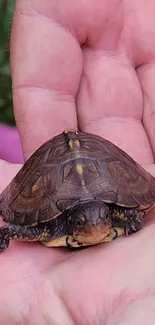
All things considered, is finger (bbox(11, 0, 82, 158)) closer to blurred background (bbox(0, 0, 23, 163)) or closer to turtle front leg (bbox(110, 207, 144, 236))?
turtle front leg (bbox(110, 207, 144, 236))

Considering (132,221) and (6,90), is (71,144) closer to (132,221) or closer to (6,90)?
(132,221)

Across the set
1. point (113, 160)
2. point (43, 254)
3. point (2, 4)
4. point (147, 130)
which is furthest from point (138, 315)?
point (2, 4)

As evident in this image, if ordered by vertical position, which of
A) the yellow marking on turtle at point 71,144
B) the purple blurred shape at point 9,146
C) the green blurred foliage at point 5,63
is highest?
the yellow marking on turtle at point 71,144

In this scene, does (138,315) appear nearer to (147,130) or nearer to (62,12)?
(147,130)

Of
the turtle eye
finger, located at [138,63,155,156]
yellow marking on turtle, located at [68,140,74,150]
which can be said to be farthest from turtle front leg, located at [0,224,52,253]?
finger, located at [138,63,155,156]

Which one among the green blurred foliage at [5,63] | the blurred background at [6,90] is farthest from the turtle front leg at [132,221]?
the green blurred foliage at [5,63]

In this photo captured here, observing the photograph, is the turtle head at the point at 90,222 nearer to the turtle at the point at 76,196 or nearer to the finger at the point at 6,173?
the turtle at the point at 76,196
